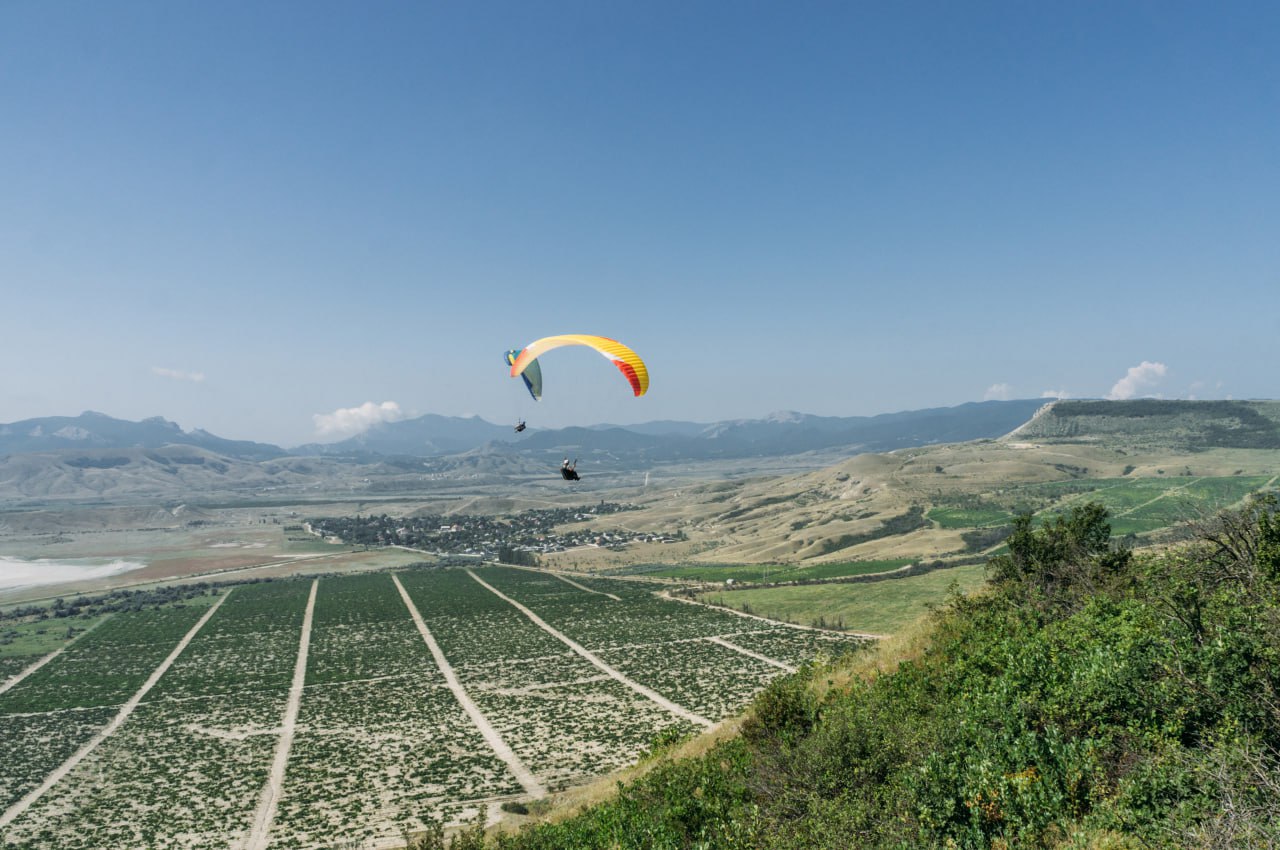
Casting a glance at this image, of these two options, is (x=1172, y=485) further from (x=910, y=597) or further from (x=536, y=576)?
(x=536, y=576)

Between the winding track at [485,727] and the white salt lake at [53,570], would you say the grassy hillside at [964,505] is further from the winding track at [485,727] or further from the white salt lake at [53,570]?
the white salt lake at [53,570]

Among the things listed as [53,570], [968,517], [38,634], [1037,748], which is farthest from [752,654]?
[53,570]

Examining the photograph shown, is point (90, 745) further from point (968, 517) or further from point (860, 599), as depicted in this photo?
point (968, 517)

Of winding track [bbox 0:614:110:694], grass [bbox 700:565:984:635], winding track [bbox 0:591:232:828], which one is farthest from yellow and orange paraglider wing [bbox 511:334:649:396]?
winding track [bbox 0:614:110:694]

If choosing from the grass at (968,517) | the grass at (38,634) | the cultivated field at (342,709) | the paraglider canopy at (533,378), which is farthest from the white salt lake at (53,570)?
the grass at (968,517)

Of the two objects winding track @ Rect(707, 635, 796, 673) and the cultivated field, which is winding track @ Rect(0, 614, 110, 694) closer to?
the cultivated field

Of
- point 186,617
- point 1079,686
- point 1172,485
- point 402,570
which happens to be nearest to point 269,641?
point 186,617
